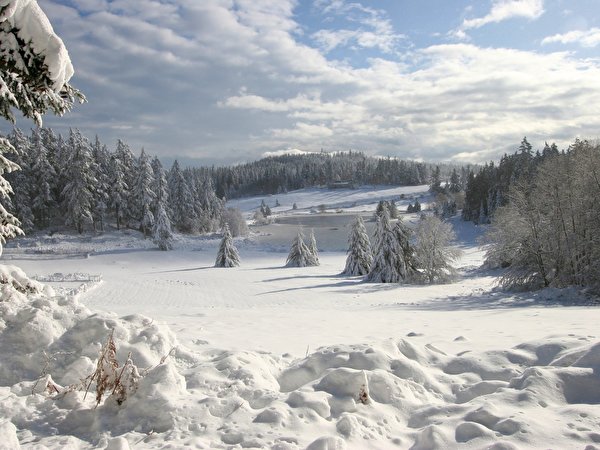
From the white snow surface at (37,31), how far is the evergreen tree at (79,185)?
190ft

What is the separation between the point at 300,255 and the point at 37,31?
41.4 meters

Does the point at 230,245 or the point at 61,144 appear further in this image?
the point at 61,144

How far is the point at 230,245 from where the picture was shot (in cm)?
4638

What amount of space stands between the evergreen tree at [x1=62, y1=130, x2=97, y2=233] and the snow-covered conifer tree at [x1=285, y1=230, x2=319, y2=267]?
31549 mm

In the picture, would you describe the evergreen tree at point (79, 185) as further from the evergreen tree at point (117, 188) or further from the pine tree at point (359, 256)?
the pine tree at point (359, 256)

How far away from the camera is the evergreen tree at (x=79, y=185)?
2222 inches

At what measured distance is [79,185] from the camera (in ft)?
185

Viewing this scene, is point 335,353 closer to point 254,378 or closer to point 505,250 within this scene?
point 254,378

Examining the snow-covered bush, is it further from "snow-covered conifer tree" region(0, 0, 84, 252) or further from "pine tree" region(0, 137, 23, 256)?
"snow-covered conifer tree" region(0, 0, 84, 252)

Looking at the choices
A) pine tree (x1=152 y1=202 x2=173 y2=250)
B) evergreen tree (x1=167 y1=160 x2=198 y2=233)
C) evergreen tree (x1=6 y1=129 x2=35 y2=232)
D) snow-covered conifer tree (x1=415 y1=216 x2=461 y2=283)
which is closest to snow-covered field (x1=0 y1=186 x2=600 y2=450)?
snow-covered conifer tree (x1=415 y1=216 x2=461 y2=283)

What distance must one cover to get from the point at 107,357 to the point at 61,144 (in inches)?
2713

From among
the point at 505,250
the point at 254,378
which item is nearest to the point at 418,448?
the point at 254,378

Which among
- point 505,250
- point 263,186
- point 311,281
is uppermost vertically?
point 263,186

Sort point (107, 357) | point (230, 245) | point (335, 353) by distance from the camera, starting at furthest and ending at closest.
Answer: point (230, 245) < point (335, 353) < point (107, 357)
